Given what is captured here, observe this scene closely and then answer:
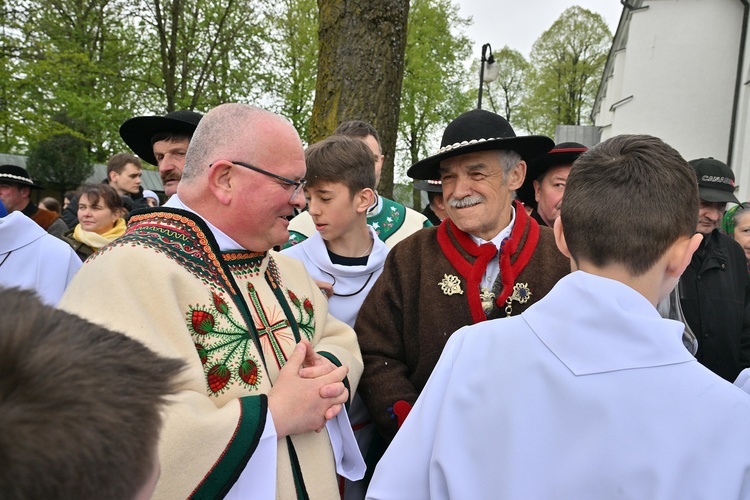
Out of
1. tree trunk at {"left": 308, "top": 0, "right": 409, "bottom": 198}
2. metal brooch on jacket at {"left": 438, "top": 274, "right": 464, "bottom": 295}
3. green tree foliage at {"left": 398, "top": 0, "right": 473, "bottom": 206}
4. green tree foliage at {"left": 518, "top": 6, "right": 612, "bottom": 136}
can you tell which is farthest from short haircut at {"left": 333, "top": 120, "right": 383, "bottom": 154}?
green tree foliage at {"left": 518, "top": 6, "right": 612, "bottom": 136}

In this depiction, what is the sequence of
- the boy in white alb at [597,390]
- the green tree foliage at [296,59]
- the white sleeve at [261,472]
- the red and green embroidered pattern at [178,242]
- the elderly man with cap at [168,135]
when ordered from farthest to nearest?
1. the green tree foliage at [296,59]
2. the elderly man with cap at [168,135]
3. the red and green embroidered pattern at [178,242]
4. the white sleeve at [261,472]
5. the boy in white alb at [597,390]

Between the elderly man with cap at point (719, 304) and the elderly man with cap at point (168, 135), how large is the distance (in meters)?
2.80

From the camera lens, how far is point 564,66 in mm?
34531

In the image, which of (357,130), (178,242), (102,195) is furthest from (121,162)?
(178,242)

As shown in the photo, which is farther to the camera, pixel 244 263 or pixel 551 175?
pixel 551 175

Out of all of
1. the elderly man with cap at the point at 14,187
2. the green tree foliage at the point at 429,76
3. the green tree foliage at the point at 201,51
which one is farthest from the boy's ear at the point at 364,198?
the green tree foliage at the point at 429,76


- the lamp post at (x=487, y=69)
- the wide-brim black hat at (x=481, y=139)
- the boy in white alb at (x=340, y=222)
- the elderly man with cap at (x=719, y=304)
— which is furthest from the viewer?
the lamp post at (x=487, y=69)

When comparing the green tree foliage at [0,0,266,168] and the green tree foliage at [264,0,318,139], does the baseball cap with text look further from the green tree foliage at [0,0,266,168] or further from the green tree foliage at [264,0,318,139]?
the green tree foliage at [264,0,318,139]

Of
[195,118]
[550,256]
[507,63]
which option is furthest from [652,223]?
[507,63]

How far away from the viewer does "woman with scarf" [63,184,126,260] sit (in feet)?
16.4

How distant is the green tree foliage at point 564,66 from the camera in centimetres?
3444

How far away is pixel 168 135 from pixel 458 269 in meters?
1.84

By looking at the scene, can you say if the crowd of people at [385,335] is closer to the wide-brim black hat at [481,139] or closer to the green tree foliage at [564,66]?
the wide-brim black hat at [481,139]

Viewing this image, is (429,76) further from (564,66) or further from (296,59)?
(564,66)
